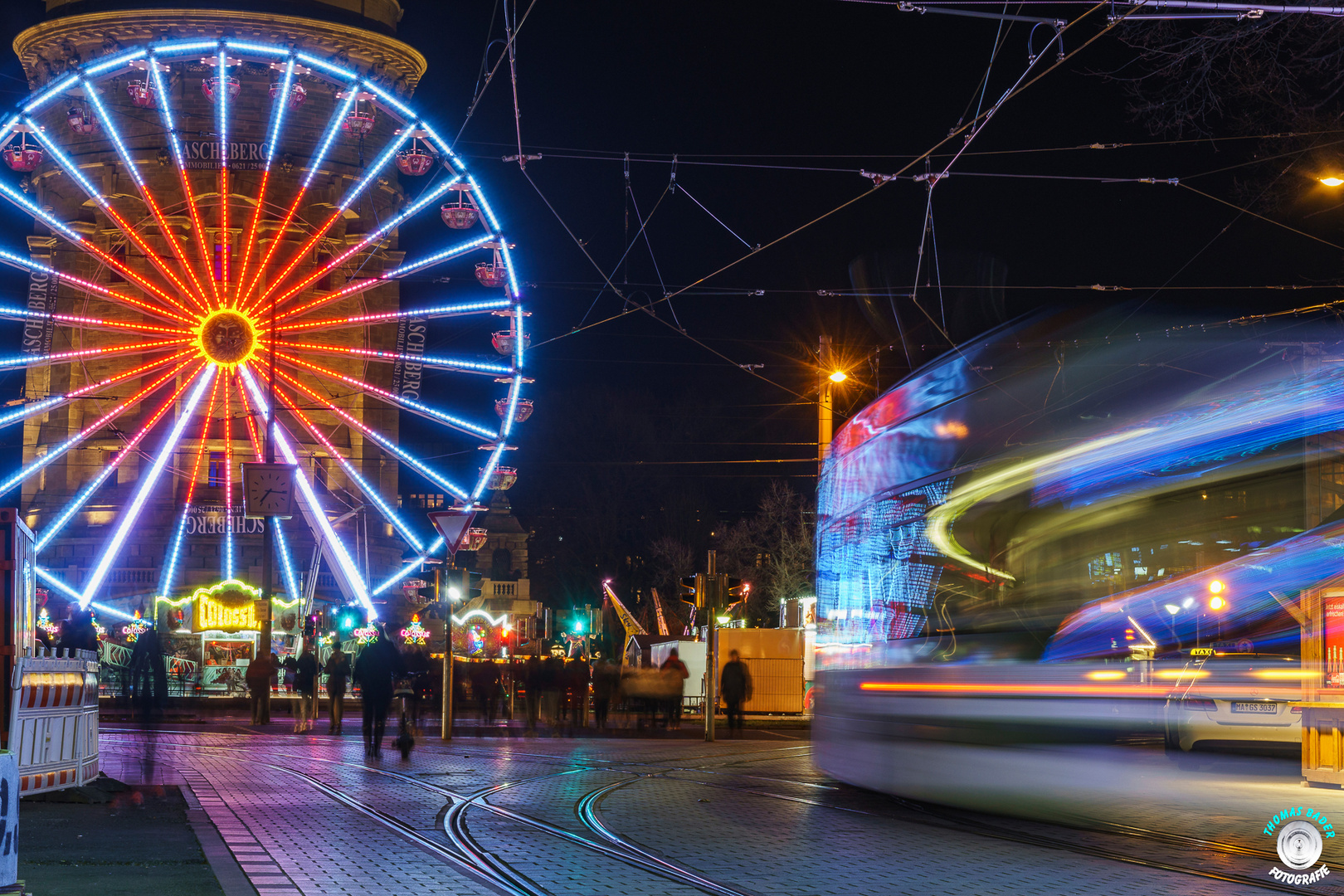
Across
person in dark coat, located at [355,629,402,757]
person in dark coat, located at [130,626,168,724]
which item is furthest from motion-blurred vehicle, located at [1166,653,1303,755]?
person in dark coat, located at [130,626,168,724]

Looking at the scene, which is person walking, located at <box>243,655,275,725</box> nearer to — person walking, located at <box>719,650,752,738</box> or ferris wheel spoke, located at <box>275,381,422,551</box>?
person walking, located at <box>719,650,752,738</box>

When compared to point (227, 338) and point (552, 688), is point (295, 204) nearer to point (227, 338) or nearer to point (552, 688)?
point (227, 338)

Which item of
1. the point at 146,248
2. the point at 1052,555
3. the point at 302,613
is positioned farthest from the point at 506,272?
the point at 1052,555

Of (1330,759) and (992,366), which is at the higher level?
(992,366)

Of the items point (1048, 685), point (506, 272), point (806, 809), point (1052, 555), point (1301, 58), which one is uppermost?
point (506, 272)

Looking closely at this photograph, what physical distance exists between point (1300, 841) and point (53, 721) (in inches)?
371

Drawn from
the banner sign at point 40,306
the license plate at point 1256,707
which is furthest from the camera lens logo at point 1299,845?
the banner sign at point 40,306

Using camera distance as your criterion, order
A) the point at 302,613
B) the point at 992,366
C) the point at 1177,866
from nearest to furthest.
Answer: the point at 1177,866
the point at 992,366
the point at 302,613

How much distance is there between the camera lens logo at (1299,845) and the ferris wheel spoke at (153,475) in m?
27.9

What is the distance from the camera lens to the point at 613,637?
6088cm

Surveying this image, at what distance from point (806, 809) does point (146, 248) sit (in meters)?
26.8

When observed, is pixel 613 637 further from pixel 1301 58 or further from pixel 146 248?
pixel 1301 58

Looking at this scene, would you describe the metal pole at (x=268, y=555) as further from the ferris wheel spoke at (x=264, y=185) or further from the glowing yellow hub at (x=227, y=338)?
the ferris wheel spoke at (x=264, y=185)

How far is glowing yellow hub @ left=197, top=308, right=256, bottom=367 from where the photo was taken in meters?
34.2
